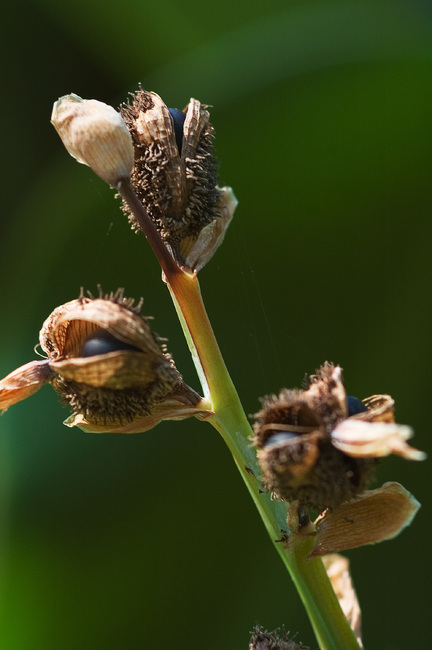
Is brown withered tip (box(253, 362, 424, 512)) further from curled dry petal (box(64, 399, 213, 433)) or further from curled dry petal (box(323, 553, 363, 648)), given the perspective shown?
curled dry petal (box(323, 553, 363, 648))

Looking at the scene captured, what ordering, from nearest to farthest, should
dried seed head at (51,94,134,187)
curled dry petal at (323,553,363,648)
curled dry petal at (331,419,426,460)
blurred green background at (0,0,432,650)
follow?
curled dry petal at (331,419,426,460), dried seed head at (51,94,134,187), curled dry petal at (323,553,363,648), blurred green background at (0,0,432,650)

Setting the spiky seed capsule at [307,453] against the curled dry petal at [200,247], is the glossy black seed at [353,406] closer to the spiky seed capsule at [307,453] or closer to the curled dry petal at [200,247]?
the spiky seed capsule at [307,453]

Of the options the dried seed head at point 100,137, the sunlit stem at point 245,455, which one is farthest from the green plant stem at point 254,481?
the dried seed head at point 100,137

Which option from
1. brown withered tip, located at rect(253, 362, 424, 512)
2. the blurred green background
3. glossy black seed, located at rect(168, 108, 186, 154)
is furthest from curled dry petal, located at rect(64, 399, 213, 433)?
the blurred green background

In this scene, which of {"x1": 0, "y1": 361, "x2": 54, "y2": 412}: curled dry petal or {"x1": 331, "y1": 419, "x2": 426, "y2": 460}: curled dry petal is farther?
{"x1": 0, "y1": 361, "x2": 54, "y2": 412}: curled dry petal

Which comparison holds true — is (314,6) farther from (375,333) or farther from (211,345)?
(211,345)

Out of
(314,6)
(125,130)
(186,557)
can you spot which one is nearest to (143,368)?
(125,130)
